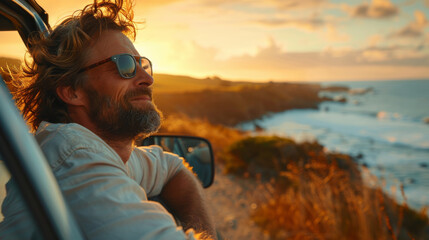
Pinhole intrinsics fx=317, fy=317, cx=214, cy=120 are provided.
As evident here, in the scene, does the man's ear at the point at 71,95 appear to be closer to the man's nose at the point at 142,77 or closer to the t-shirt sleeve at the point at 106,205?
the man's nose at the point at 142,77

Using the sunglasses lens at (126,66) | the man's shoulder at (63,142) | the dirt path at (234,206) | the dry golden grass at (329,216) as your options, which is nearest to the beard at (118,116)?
the sunglasses lens at (126,66)

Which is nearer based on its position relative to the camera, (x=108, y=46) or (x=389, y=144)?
(x=108, y=46)

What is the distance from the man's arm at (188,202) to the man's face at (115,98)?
1.16 feet

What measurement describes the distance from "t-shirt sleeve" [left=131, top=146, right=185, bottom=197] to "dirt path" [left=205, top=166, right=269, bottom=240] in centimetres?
305

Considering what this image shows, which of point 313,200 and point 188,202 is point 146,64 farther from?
point 313,200

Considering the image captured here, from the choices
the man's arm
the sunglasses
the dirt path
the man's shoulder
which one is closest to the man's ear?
the sunglasses

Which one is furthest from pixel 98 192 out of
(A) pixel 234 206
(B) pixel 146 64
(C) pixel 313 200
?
(A) pixel 234 206

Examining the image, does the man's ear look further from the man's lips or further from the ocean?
the ocean

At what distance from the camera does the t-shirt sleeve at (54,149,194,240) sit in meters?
0.92

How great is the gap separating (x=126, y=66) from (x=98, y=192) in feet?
3.24

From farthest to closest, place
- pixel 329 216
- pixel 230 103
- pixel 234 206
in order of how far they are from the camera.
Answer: pixel 230 103
pixel 234 206
pixel 329 216

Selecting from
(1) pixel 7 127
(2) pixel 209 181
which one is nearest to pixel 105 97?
(2) pixel 209 181

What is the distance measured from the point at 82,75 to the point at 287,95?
6211 cm

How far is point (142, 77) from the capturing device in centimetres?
191
